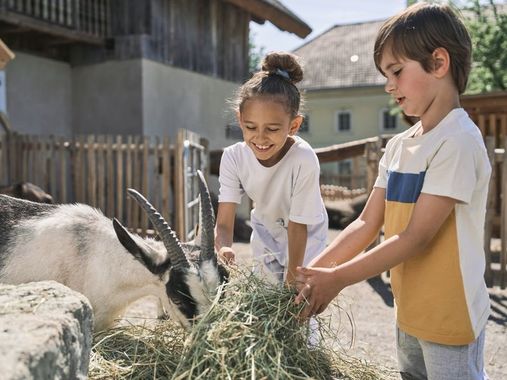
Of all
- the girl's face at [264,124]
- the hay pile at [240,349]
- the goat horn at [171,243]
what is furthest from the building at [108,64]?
the hay pile at [240,349]

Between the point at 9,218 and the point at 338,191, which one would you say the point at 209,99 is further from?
the point at 9,218

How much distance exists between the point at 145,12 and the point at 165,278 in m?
10.7

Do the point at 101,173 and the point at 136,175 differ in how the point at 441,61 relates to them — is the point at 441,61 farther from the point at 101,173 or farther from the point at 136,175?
the point at 101,173

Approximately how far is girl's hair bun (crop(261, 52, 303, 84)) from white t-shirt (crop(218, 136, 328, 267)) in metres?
0.34

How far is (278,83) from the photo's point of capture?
2.84m

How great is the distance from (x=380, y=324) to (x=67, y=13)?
9061 mm

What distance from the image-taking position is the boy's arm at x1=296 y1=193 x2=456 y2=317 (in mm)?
1937

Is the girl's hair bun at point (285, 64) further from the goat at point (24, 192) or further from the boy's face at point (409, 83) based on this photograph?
the goat at point (24, 192)

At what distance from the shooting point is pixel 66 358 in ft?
4.75

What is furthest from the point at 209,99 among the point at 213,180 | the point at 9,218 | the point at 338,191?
the point at 9,218

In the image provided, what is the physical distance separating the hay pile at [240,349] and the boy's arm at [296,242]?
50 cm

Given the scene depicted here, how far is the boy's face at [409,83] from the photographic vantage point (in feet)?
6.57

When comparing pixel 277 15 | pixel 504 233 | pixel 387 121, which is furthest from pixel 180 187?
pixel 387 121

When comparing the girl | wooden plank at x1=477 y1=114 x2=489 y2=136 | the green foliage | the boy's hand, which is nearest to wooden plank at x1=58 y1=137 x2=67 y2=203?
the girl
